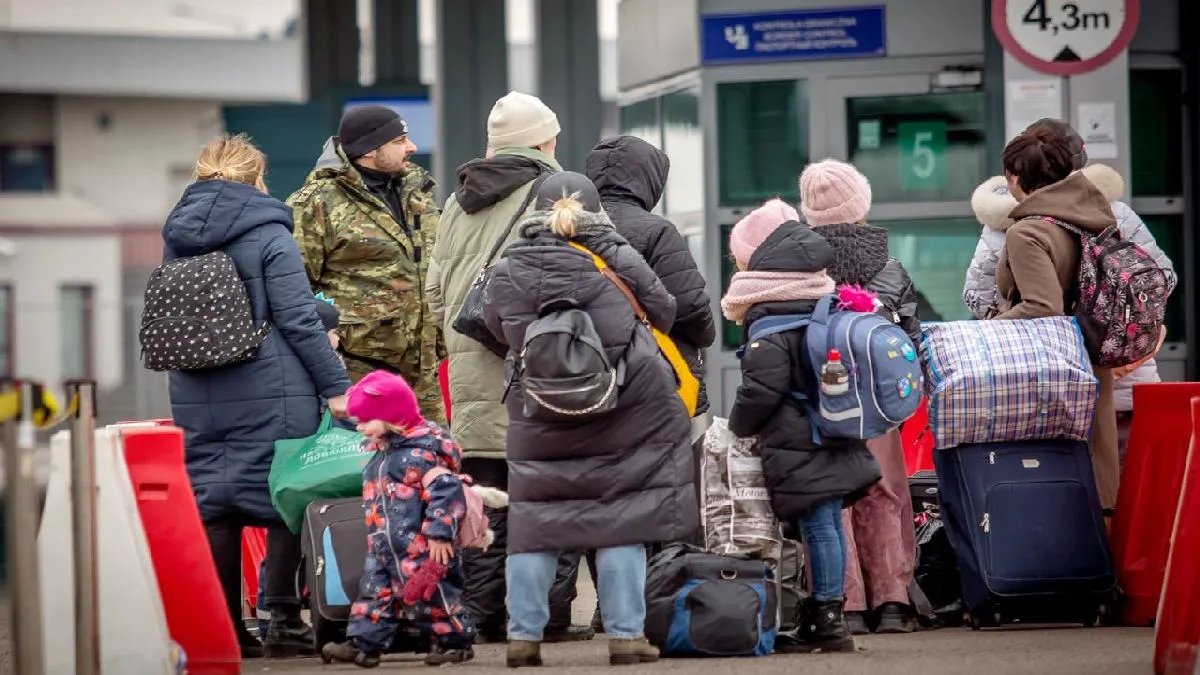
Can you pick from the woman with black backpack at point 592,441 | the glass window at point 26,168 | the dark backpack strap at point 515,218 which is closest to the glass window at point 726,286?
the dark backpack strap at point 515,218

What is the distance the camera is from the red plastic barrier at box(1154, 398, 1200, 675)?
6.62m

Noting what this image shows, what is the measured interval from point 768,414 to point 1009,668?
1.18 metres

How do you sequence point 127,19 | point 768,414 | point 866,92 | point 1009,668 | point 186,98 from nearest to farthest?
point 1009,668 → point 768,414 → point 866,92 → point 127,19 → point 186,98

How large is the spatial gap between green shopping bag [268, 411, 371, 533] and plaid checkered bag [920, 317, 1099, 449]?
206cm

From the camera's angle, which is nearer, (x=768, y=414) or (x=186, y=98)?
(x=768, y=414)

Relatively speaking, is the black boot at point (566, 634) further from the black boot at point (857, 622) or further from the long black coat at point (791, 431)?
the long black coat at point (791, 431)

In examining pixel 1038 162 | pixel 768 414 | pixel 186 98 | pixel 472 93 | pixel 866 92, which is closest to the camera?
pixel 768 414

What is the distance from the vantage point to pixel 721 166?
13.7m

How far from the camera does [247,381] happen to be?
26.8 ft

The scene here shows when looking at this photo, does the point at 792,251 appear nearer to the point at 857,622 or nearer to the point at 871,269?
the point at 871,269

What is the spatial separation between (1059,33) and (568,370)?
484cm

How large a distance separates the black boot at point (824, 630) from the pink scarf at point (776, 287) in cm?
101

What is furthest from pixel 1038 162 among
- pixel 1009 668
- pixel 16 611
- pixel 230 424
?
pixel 16 611

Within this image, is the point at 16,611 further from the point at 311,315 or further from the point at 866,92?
the point at 866,92
